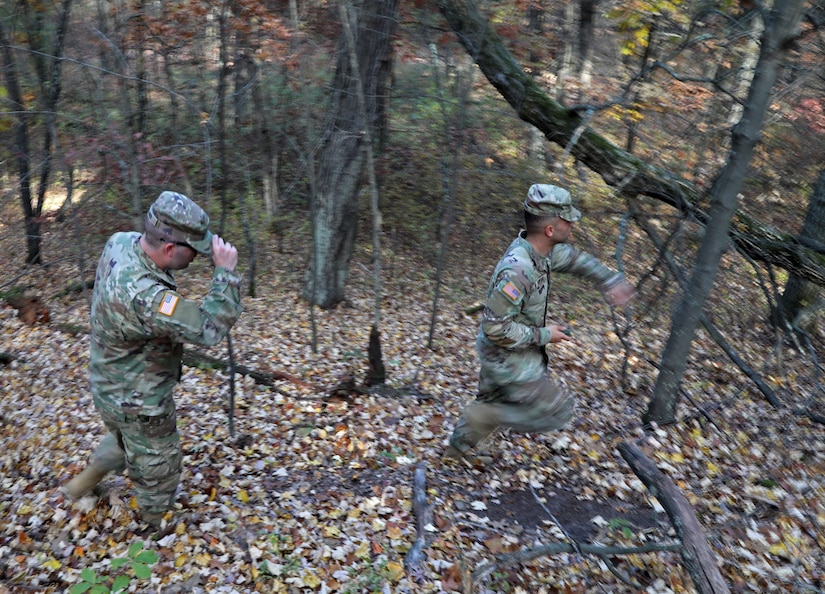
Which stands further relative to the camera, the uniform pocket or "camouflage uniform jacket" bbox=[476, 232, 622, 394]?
"camouflage uniform jacket" bbox=[476, 232, 622, 394]

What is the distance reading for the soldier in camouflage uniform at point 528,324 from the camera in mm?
4160

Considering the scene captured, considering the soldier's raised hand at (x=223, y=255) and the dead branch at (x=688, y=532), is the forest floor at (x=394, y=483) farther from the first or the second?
the soldier's raised hand at (x=223, y=255)

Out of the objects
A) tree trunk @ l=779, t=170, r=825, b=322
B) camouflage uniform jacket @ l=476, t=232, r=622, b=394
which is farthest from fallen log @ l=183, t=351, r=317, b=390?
tree trunk @ l=779, t=170, r=825, b=322

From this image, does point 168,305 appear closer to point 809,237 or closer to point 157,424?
point 157,424

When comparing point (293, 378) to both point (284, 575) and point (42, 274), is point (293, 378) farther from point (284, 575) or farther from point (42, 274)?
point (42, 274)

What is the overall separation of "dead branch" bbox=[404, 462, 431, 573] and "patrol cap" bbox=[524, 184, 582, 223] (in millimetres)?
2327

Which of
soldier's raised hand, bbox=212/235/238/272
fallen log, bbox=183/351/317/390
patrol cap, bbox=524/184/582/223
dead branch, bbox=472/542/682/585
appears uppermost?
patrol cap, bbox=524/184/582/223

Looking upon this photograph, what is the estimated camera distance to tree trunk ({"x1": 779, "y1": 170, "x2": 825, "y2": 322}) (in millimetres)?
8062

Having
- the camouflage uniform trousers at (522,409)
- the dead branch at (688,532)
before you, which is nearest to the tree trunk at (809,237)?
the camouflage uniform trousers at (522,409)

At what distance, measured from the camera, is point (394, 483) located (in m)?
4.52

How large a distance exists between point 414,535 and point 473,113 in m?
7.69

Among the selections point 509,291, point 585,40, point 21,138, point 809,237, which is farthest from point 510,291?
point 585,40

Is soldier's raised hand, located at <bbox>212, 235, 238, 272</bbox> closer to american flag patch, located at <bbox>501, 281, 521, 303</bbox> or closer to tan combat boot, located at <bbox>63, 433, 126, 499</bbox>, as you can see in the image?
tan combat boot, located at <bbox>63, 433, 126, 499</bbox>

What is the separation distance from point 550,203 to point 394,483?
2.56 m
